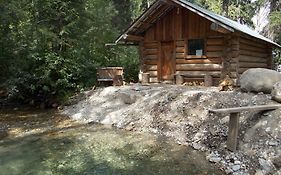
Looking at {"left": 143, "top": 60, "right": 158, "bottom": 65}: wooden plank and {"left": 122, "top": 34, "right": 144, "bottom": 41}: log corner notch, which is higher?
{"left": 122, "top": 34, "right": 144, "bottom": 41}: log corner notch

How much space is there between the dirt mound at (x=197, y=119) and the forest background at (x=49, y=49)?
6.47ft

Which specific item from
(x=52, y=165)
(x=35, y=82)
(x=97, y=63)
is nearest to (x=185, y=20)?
(x=97, y=63)

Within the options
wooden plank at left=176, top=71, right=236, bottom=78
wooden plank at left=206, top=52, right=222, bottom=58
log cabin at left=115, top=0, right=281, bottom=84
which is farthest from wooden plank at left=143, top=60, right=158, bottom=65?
wooden plank at left=206, top=52, right=222, bottom=58

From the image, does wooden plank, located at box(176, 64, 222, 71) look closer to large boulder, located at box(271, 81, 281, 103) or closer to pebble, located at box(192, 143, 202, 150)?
large boulder, located at box(271, 81, 281, 103)

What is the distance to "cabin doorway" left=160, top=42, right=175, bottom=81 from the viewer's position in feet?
Result: 49.5

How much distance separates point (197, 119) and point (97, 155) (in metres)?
3.26

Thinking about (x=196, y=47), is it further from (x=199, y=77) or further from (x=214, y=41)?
(x=199, y=77)

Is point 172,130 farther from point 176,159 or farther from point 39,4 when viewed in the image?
point 39,4

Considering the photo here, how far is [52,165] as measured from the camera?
22.2 feet

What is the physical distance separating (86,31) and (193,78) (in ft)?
21.6

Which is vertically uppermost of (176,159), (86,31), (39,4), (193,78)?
(39,4)

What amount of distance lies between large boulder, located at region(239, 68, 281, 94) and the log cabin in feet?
8.79

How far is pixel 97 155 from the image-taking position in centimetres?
742

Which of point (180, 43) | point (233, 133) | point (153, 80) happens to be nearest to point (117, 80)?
point (153, 80)
